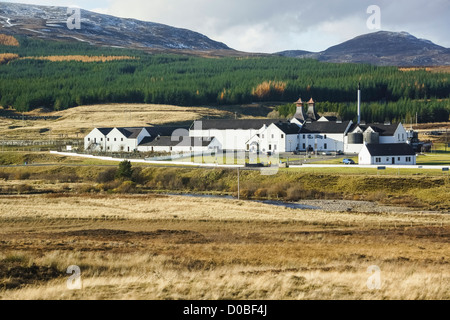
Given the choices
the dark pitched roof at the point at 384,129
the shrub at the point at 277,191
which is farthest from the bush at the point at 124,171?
the dark pitched roof at the point at 384,129

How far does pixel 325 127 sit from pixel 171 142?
21088 mm

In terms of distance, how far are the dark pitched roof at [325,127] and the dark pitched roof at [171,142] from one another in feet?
44.7

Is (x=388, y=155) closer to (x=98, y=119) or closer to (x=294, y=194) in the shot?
(x=294, y=194)

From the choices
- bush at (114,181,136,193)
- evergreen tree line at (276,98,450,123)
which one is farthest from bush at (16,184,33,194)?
evergreen tree line at (276,98,450,123)

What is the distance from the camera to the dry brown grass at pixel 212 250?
1898 centimetres

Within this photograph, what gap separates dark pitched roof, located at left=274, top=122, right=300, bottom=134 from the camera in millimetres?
88188

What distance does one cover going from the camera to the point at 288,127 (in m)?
89.8

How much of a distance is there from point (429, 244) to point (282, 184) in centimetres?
2586

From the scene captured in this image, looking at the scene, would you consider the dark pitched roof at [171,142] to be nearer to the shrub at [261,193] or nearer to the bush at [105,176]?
the bush at [105,176]

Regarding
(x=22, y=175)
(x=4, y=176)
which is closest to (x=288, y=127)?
(x=22, y=175)

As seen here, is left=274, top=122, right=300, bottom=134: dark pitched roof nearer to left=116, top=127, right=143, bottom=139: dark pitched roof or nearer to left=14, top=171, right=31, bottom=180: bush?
left=116, top=127, right=143, bottom=139: dark pitched roof

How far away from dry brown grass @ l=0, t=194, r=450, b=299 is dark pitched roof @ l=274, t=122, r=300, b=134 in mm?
38982
